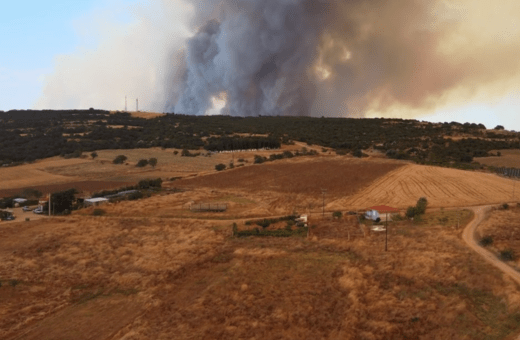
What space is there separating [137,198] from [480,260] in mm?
29694

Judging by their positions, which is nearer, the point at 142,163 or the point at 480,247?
the point at 480,247

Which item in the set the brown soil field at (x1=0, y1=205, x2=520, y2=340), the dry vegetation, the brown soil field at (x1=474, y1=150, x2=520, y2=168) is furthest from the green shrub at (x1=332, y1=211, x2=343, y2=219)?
the brown soil field at (x1=474, y1=150, x2=520, y2=168)

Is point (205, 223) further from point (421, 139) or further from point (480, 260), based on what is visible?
point (421, 139)

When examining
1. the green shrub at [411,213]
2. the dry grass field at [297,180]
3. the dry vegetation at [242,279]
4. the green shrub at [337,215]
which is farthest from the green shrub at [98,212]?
the green shrub at [411,213]

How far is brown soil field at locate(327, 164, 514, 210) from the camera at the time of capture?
37625 mm

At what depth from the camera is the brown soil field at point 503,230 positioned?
23.1 meters

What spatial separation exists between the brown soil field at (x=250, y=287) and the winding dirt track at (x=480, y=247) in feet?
1.85

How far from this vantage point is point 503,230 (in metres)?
27.1

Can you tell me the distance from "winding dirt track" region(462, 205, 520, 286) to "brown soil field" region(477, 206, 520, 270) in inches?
14.3

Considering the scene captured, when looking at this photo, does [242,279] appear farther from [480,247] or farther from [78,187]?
[78,187]

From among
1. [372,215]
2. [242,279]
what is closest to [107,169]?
[372,215]

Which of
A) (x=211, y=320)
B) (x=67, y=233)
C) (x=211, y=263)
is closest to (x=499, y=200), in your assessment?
(x=211, y=263)

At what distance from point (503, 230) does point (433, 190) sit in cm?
1515

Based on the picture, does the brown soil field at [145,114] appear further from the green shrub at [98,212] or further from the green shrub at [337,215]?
the green shrub at [337,215]
